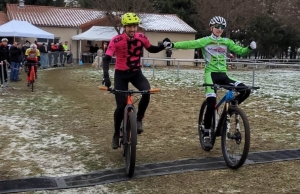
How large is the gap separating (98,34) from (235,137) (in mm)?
34307

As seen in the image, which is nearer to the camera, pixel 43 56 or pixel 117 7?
pixel 43 56

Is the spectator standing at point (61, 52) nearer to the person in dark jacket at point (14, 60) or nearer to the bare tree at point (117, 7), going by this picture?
the bare tree at point (117, 7)

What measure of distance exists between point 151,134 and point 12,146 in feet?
8.14

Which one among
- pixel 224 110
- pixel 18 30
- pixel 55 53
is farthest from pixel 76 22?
pixel 224 110

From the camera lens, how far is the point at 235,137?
229 inches

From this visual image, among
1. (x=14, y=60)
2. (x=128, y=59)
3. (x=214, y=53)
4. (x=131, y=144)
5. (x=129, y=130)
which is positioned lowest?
(x=131, y=144)

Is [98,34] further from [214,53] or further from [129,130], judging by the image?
[129,130]


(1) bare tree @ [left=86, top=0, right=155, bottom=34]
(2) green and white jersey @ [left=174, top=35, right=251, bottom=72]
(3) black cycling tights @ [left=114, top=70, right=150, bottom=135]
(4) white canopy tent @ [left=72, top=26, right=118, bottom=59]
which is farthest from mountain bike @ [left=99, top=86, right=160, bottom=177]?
(4) white canopy tent @ [left=72, top=26, right=118, bottom=59]

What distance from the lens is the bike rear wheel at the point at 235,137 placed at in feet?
18.1

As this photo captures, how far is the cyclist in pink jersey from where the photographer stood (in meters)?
5.98

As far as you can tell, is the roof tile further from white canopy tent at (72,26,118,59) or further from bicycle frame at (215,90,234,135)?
bicycle frame at (215,90,234,135)

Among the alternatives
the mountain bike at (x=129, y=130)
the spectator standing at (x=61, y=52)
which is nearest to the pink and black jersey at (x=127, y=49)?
the mountain bike at (x=129, y=130)

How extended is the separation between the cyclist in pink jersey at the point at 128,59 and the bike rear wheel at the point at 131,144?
45 centimetres

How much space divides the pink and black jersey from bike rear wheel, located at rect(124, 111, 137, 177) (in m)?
0.83
